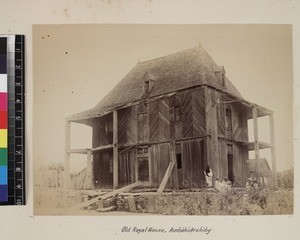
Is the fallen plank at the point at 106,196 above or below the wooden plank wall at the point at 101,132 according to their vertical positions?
below

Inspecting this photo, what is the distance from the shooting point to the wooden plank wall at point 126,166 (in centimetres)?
190

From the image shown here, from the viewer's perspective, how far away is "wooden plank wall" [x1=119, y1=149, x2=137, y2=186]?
1.90 m

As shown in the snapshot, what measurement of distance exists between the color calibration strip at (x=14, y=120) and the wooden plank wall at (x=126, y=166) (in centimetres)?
36

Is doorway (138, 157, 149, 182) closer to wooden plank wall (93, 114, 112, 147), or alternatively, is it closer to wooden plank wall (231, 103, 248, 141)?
wooden plank wall (93, 114, 112, 147)

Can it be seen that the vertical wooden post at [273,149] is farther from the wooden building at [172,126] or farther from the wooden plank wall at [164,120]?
the wooden plank wall at [164,120]

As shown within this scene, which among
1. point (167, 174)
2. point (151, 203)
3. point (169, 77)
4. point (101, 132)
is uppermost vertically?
point (169, 77)

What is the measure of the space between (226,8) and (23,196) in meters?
1.03

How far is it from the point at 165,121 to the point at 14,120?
1.83 feet

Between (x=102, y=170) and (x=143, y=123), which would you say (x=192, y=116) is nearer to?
(x=143, y=123)

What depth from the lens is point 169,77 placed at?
193 cm

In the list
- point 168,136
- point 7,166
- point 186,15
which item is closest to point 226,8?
point 186,15

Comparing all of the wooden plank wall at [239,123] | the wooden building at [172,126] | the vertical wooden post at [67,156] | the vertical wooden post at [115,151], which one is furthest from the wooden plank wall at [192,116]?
the vertical wooden post at [67,156]

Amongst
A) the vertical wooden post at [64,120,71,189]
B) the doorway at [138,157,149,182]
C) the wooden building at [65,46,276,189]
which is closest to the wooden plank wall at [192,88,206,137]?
the wooden building at [65,46,276,189]

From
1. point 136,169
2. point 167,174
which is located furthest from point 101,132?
point 167,174
